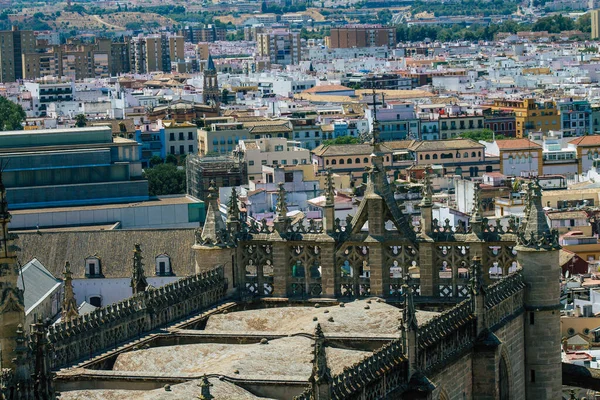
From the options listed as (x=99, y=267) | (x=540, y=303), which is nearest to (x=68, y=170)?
(x=99, y=267)

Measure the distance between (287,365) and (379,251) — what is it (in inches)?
389

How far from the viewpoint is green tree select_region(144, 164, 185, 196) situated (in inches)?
6496

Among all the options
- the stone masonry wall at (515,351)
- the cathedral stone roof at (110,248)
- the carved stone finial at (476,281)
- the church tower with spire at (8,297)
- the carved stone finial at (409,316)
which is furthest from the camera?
the cathedral stone roof at (110,248)

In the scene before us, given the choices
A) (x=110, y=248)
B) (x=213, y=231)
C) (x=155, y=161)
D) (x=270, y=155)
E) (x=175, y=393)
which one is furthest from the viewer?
(x=155, y=161)

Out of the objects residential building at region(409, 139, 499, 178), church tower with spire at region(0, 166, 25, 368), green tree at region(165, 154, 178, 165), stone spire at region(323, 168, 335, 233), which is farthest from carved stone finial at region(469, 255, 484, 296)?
green tree at region(165, 154, 178, 165)

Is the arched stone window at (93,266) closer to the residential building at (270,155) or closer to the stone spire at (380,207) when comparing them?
the stone spire at (380,207)

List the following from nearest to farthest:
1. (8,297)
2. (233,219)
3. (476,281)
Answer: (8,297) < (476,281) < (233,219)

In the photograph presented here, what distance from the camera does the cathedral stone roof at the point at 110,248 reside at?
3287 inches

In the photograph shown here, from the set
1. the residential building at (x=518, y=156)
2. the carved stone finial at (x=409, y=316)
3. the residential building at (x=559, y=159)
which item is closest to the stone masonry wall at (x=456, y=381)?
the carved stone finial at (x=409, y=316)

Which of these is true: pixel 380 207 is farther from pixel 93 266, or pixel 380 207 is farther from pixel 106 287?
pixel 93 266

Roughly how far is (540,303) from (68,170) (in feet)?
230

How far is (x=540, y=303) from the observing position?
166 ft

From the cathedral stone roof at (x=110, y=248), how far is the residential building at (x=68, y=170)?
2685cm

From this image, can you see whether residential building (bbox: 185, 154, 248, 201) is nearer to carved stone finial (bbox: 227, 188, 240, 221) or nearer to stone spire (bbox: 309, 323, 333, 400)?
carved stone finial (bbox: 227, 188, 240, 221)
